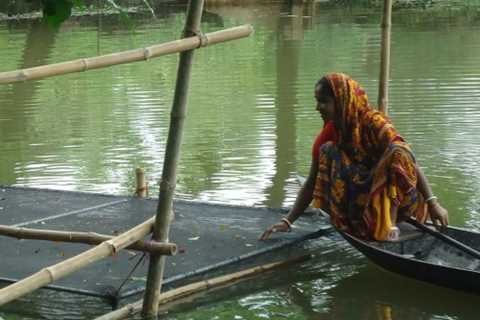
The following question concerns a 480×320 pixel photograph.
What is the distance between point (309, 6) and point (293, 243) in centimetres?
1822

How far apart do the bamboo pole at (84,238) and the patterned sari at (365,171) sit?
56.1 inches

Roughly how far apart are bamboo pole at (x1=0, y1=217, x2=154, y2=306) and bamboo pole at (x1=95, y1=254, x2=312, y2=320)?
477mm

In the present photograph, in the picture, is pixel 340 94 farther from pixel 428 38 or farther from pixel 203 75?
pixel 428 38

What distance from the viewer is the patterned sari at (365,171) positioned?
5.30 m

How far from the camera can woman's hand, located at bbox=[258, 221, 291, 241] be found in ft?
19.2

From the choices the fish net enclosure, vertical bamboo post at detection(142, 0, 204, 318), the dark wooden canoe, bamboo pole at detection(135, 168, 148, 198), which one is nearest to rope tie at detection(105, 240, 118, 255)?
vertical bamboo post at detection(142, 0, 204, 318)

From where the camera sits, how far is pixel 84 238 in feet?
15.0

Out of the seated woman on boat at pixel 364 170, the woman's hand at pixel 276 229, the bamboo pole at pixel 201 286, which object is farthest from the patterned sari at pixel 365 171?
the bamboo pole at pixel 201 286

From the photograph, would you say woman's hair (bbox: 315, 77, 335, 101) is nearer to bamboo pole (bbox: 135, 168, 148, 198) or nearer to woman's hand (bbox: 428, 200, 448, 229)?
woman's hand (bbox: 428, 200, 448, 229)

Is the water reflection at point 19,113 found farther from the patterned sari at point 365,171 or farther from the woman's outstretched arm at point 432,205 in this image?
the woman's outstretched arm at point 432,205

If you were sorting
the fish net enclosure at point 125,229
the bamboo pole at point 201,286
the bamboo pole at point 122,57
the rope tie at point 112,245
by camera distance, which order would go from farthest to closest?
the fish net enclosure at point 125,229 → the bamboo pole at point 201,286 → the rope tie at point 112,245 → the bamboo pole at point 122,57

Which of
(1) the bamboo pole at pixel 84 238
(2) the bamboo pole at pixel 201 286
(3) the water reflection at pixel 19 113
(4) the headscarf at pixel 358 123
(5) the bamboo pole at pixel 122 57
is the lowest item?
(3) the water reflection at pixel 19 113

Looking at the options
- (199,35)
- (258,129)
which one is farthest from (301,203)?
(258,129)

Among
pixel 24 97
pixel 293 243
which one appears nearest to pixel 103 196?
pixel 293 243
